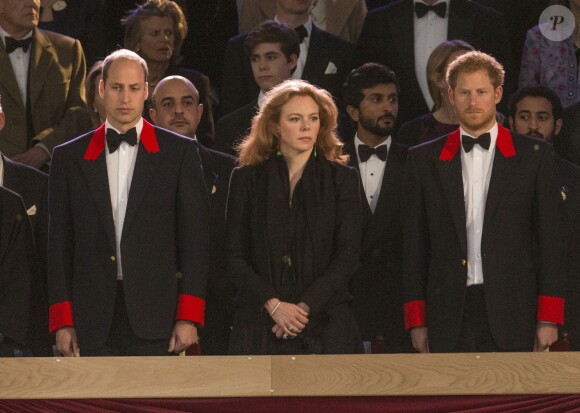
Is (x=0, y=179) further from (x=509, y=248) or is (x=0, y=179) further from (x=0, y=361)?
(x=509, y=248)

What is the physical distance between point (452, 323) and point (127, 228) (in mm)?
1234

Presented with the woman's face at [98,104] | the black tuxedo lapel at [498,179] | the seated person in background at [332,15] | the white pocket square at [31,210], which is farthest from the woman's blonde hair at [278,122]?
the seated person in background at [332,15]

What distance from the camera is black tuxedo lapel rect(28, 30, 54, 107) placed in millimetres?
5691

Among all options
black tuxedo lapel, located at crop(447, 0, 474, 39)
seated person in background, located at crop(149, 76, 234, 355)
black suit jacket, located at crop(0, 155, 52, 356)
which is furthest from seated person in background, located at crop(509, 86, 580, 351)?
black suit jacket, located at crop(0, 155, 52, 356)

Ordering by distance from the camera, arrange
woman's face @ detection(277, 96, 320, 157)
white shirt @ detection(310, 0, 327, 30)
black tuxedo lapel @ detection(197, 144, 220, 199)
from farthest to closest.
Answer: white shirt @ detection(310, 0, 327, 30) → black tuxedo lapel @ detection(197, 144, 220, 199) → woman's face @ detection(277, 96, 320, 157)

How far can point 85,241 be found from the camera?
175 inches

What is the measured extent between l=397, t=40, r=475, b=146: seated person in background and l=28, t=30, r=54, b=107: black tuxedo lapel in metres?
1.70

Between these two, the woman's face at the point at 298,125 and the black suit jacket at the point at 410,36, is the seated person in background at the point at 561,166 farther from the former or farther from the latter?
the woman's face at the point at 298,125

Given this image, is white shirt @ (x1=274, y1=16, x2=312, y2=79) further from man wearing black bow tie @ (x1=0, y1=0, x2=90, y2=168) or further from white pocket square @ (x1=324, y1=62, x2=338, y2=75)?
man wearing black bow tie @ (x1=0, y1=0, x2=90, y2=168)

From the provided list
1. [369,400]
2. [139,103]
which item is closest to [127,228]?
[139,103]

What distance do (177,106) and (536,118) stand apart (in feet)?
5.37

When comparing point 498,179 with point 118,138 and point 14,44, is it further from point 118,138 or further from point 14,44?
point 14,44

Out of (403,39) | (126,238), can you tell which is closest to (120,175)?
(126,238)

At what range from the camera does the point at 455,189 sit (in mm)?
4477
